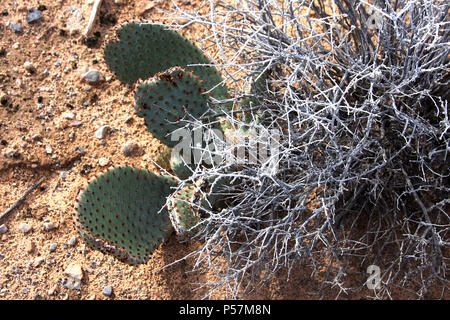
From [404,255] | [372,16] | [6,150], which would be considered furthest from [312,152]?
[6,150]

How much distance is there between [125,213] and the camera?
2260 millimetres

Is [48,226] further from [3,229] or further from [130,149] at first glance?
[130,149]

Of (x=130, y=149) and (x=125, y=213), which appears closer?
(x=125, y=213)

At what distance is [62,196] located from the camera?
2.64 metres

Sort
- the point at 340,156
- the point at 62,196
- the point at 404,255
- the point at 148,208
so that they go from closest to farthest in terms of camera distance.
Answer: the point at 340,156 < the point at 404,255 < the point at 148,208 < the point at 62,196

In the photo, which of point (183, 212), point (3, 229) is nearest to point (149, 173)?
point (183, 212)

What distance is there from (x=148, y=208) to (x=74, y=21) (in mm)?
1328

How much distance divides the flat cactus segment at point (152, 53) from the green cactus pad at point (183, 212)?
1.88ft

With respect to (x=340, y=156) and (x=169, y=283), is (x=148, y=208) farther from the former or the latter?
(x=340, y=156)

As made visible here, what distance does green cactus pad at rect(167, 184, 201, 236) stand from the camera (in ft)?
7.02

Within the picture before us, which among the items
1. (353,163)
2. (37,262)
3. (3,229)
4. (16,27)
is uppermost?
(16,27)

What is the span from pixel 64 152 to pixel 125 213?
68cm

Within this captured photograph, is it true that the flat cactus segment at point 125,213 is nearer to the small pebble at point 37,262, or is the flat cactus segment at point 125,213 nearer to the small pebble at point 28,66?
the small pebble at point 37,262

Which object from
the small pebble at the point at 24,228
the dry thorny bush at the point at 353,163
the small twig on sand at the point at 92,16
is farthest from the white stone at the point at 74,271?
the small twig on sand at the point at 92,16
